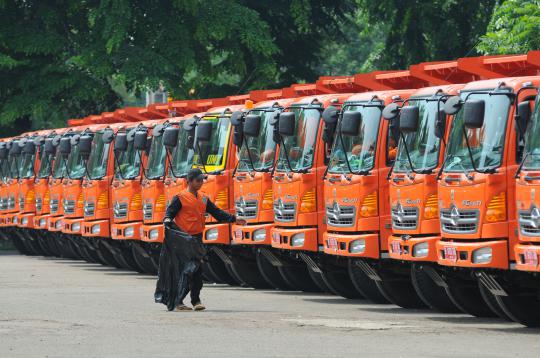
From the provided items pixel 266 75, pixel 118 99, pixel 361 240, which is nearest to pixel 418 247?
pixel 361 240

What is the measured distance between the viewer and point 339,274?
24016 mm

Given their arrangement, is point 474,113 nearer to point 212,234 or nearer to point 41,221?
point 212,234

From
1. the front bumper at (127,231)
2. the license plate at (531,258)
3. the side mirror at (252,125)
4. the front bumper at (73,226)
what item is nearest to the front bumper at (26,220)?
the front bumper at (73,226)

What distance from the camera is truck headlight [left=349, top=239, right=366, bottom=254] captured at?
21.6m

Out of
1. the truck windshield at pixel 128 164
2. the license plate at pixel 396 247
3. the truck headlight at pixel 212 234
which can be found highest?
the truck windshield at pixel 128 164

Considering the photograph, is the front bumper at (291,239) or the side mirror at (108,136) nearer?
the front bumper at (291,239)

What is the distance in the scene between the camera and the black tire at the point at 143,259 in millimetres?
31828

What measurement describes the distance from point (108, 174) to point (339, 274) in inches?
416

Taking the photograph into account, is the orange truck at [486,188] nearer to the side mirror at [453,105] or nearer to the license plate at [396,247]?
the side mirror at [453,105]

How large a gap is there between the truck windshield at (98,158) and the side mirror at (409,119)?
14.7 m

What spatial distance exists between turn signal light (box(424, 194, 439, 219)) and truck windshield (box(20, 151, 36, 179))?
2249 cm

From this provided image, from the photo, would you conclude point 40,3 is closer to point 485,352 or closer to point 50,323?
point 50,323

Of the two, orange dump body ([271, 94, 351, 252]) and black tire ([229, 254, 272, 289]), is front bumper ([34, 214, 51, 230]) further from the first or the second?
orange dump body ([271, 94, 351, 252])

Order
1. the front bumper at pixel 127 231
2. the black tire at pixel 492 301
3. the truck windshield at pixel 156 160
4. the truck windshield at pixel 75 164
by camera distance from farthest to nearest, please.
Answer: the truck windshield at pixel 75 164
the front bumper at pixel 127 231
the truck windshield at pixel 156 160
the black tire at pixel 492 301
